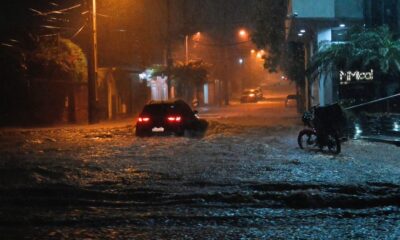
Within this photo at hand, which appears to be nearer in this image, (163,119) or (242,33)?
(163,119)

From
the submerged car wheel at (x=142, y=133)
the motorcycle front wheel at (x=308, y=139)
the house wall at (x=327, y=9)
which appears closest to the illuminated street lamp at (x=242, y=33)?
the house wall at (x=327, y=9)

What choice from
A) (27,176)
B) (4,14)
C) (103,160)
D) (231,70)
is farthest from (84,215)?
(231,70)

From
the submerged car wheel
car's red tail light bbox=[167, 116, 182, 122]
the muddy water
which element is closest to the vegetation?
the submerged car wheel

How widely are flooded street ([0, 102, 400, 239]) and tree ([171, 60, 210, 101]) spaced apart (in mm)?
34900

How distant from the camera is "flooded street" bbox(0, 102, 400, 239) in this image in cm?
723

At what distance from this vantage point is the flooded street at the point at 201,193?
7227 mm

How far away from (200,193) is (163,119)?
437 inches

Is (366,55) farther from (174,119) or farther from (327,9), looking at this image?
(174,119)

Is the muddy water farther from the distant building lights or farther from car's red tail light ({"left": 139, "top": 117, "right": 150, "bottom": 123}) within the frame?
car's red tail light ({"left": 139, "top": 117, "right": 150, "bottom": 123})

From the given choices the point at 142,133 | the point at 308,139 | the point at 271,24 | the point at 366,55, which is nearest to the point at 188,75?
the point at 271,24

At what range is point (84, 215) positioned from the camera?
805 cm

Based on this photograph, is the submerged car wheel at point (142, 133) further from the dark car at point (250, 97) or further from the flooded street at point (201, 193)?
the dark car at point (250, 97)

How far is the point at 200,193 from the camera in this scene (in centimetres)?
957

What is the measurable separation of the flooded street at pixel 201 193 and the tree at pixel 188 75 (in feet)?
115
